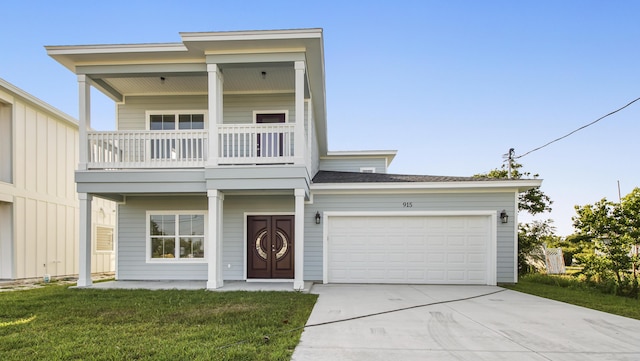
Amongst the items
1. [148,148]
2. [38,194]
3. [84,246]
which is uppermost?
[148,148]

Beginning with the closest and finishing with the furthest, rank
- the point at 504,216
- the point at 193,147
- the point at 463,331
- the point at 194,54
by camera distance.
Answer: the point at 463,331 < the point at 194,54 < the point at 193,147 < the point at 504,216

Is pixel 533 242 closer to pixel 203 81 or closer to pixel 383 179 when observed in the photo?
pixel 383 179

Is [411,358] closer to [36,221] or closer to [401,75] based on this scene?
[36,221]

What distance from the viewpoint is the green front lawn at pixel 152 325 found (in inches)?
156

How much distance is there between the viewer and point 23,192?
11273 mm

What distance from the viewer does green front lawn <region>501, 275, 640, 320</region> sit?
6.86 m

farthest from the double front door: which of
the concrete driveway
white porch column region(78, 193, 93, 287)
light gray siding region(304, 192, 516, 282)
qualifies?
white porch column region(78, 193, 93, 287)

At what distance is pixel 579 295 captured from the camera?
8469 millimetres

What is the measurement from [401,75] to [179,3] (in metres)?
10.8

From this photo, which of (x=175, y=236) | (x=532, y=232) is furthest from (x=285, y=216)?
(x=532, y=232)

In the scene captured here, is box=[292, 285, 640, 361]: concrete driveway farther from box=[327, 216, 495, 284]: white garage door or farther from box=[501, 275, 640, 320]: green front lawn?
box=[327, 216, 495, 284]: white garage door

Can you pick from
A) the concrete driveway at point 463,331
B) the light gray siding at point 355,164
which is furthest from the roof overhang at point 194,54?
the light gray siding at point 355,164

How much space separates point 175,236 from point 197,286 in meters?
1.98

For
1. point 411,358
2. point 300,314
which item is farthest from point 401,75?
point 411,358
